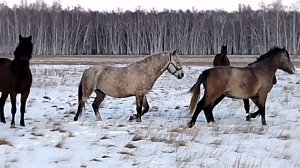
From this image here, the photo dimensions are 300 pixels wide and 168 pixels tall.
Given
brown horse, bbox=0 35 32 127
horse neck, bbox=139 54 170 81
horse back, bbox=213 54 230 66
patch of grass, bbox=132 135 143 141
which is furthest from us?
horse back, bbox=213 54 230 66

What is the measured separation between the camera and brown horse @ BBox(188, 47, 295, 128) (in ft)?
32.1

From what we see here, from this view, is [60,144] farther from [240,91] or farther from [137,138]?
[240,91]

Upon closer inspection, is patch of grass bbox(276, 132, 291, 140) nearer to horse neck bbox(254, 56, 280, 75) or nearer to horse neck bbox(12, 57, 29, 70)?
horse neck bbox(254, 56, 280, 75)

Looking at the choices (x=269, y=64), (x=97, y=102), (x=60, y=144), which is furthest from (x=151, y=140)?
(x=269, y=64)

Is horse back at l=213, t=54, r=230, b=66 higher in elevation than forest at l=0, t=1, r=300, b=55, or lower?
lower

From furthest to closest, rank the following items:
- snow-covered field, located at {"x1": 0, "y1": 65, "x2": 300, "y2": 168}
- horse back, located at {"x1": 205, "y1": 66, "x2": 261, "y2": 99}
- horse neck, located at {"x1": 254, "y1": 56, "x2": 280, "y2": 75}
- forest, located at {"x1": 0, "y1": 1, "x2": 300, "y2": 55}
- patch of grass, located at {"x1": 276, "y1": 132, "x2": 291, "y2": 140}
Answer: forest, located at {"x1": 0, "y1": 1, "x2": 300, "y2": 55} → horse neck, located at {"x1": 254, "y1": 56, "x2": 280, "y2": 75} → horse back, located at {"x1": 205, "y1": 66, "x2": 261, "y2": 99} → patch of grass, located at {"x1": 276, "y1": 132, "x2": 291, "y2": 140} → snow-covered field, located at {"x1": 0, "y1": 65, "x2": 300, "y2": 168}

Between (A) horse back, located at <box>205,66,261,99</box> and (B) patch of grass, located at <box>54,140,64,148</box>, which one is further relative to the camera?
(A) horse back, located at <box>205,66,261,99</box>

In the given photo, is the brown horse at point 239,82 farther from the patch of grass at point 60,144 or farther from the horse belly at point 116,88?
the patch of grass at point 60,144

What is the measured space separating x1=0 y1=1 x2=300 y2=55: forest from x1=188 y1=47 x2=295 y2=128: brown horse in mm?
64133

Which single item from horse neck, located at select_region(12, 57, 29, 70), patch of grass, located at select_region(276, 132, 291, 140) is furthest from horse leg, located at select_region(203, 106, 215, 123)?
horse neck, located at select_region(12, 57, 29, 70)

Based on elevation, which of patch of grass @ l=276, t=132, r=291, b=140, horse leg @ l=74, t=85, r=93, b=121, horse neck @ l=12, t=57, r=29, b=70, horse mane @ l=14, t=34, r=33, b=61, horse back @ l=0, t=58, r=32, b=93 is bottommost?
patch of grass @ l=276, t=132, r=291, b=140

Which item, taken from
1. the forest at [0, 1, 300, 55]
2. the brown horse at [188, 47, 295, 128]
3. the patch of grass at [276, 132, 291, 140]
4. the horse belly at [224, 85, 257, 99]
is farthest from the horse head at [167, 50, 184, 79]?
the forest at [0, 1, 300, 55]

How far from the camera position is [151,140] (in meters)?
7.41

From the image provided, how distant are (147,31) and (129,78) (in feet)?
228
